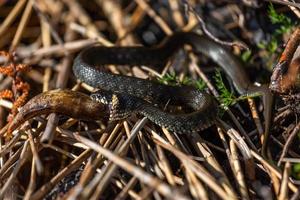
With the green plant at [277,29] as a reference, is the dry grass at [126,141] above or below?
below

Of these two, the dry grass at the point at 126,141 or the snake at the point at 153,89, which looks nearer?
the dry grass at the point at 126,141

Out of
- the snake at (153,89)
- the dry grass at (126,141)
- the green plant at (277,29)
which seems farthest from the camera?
the green plant at (277,29)

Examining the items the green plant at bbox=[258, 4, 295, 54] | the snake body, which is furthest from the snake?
the green plant at bbox=[258, 4, 295, 54]

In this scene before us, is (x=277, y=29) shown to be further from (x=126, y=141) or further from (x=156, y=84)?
(x=126, y=141)

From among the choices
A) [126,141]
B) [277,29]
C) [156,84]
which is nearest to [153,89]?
[156,84]

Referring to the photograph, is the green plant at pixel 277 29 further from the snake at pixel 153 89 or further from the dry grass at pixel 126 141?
the snake at pixel 153 89

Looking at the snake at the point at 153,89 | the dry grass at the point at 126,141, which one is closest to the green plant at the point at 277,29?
the dry grass at the point at 126,141

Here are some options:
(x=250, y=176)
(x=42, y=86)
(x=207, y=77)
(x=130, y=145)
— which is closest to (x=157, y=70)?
(x=207, y=77)
